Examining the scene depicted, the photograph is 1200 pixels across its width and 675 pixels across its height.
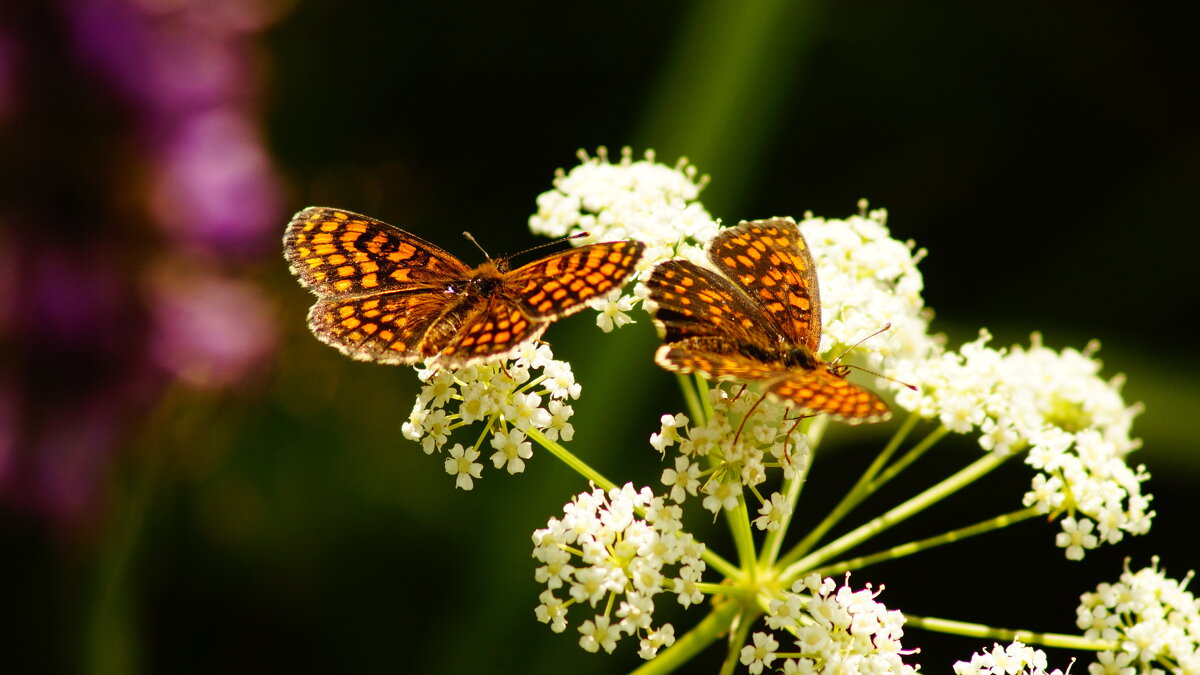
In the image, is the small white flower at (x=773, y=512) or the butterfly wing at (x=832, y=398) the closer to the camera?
the butterfly wing at (x=832, y=398)

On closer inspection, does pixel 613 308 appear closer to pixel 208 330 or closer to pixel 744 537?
pixel 744 537

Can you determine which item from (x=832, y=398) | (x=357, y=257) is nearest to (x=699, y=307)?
(x=832, y=398)

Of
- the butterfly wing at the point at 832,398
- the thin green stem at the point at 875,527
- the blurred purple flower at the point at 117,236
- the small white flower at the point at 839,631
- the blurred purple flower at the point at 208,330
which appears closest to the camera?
the butterfly wing at the point at 832,398

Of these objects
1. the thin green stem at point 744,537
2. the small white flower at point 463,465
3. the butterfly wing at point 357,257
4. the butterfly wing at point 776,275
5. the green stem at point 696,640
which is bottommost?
the green stem at point 696,640

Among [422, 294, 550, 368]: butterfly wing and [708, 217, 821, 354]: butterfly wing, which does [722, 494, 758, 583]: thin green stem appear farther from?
[422, 294, 550, 368]: butterfly wing

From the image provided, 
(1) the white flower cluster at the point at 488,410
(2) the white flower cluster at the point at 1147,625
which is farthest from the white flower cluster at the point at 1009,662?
(1) the white flower cluster at the point at 488,410

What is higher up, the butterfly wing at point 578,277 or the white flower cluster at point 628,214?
the white flower cluster at point 628,214

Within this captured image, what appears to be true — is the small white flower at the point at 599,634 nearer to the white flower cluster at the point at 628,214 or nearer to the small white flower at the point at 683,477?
the small white flower at the point at 683,477

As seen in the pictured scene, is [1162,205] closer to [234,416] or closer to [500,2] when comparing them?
[500,2]
